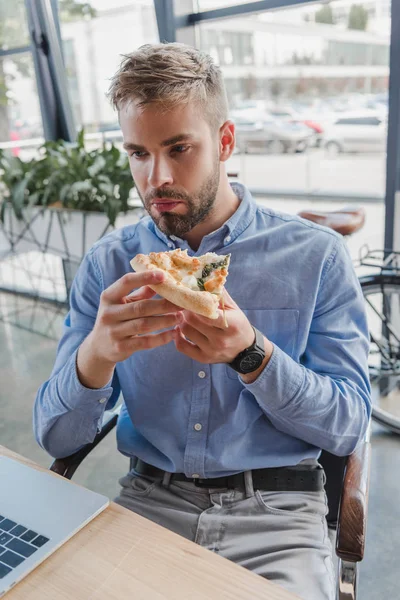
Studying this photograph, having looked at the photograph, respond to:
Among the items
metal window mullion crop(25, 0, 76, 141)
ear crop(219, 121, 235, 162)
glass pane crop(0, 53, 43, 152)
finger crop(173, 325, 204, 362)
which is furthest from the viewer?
glass pane crop(0, 53, 43, 152)

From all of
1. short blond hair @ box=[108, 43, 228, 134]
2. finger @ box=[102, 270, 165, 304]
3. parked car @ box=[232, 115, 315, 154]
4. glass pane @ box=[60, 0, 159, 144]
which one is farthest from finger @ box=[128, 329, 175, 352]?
glass pane @ box=[60, 0, 159, 144]

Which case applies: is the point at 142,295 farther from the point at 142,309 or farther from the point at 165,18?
the point at 165,18

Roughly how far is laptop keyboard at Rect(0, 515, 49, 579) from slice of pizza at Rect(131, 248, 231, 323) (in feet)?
1.49

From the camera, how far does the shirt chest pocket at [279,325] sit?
132 centimetres

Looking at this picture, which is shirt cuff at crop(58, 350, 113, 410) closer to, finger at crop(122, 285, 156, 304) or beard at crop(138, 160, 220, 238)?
finger at crop(122, 285, 156, 304)

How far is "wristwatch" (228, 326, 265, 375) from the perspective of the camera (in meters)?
1.08

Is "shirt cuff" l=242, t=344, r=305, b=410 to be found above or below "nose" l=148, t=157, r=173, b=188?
below

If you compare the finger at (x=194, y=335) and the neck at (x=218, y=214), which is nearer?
the finger at (x=194, y=335)

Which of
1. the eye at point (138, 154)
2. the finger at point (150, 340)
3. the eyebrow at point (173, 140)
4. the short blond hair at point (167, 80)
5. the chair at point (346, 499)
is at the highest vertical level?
the short blond hair at point (167, 80)

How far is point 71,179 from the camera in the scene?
3.70 meters

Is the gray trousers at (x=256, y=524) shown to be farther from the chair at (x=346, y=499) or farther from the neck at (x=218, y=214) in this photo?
the neck at (x=218, y=214)

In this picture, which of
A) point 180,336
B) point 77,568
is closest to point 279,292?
point 180,336

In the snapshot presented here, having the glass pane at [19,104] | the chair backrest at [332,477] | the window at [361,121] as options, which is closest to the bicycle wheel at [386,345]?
the window at [361,121]

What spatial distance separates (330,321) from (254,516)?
48 centimetres
